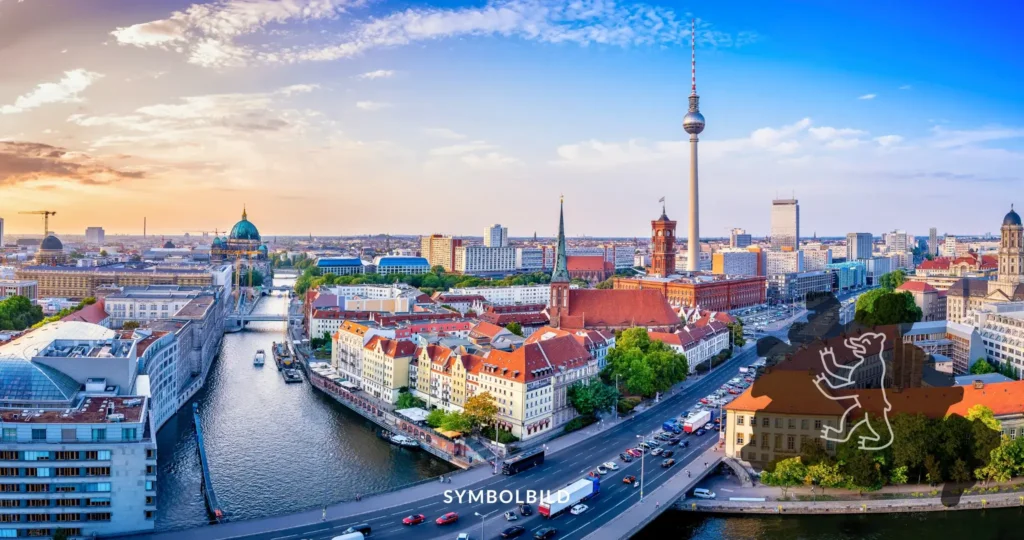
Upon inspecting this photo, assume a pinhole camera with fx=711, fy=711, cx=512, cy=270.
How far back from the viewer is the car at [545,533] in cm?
2462

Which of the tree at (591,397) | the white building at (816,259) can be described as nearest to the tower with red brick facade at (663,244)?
the tree at (591,397)

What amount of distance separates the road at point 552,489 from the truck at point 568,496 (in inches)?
11.0

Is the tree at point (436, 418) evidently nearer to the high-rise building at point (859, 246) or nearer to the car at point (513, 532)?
the car at point (513, 532)

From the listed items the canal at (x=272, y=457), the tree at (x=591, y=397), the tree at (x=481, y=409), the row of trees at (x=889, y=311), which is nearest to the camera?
the canal at (x=272, y=457)

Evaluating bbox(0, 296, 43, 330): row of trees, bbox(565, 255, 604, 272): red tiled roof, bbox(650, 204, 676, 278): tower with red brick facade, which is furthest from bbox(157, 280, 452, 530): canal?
bbox(565, 255, 604, 272): red tiled roof

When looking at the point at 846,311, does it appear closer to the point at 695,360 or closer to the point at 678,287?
the point at 678,287

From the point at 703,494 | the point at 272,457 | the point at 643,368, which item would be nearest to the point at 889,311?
the point at 643,368

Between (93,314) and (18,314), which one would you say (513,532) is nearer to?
(93,314)

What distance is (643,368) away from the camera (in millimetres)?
43188

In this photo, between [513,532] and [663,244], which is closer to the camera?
[513,532]

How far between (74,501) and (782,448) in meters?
27.9

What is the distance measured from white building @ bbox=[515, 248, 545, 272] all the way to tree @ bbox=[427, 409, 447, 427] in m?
109

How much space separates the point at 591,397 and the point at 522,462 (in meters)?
9.28

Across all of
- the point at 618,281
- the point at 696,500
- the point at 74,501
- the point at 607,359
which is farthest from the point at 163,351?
the point at 618,281
